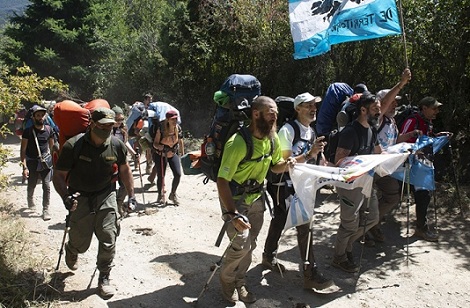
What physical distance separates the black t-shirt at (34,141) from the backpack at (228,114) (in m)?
4.34

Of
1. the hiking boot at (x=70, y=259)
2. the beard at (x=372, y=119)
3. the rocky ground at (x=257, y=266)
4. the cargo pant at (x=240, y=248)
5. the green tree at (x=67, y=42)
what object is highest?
the green tree at (x=67, y=42)

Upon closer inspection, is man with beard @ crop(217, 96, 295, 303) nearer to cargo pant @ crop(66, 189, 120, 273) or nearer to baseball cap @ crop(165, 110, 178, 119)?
cargo pant @ crop(66, 189, 120, 273)

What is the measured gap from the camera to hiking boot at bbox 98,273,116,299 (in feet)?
15.4

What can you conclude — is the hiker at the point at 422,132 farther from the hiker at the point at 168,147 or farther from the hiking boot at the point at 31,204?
the hiking boot at the point at 31,204

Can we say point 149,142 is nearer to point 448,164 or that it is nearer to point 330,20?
point 330,20

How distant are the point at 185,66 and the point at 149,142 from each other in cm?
886

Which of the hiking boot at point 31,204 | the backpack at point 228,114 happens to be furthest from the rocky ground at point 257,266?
the backpack at point 228,114

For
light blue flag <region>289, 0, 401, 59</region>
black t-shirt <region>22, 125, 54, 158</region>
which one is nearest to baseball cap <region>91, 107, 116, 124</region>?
light blue flag <region>289, 0, 401, 59</region>

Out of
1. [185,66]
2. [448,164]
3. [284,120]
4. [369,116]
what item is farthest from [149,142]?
[185,66]

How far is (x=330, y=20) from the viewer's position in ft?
22.0

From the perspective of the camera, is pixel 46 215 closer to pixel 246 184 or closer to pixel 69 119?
pixel 69 119

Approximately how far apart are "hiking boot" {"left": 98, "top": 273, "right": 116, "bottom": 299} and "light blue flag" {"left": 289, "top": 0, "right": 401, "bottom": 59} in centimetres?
423

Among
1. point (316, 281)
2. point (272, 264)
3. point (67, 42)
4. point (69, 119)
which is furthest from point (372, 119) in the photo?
point (67, 42)

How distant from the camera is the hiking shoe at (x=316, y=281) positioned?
15.9 ft
